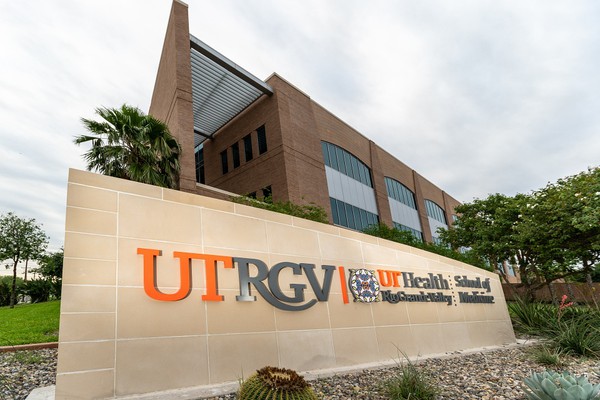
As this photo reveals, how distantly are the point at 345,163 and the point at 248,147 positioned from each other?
25.6ft

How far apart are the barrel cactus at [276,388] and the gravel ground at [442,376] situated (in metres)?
1.50

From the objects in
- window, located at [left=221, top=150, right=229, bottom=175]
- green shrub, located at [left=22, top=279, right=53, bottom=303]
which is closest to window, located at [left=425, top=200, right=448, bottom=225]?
window, located at [left=221, top=150, right=229, bottom=175]

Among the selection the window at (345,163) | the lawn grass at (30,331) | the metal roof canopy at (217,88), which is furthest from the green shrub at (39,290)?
the window at (345,163)

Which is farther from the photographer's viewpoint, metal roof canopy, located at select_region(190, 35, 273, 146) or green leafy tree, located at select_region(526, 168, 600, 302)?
metal roof canopy, located at select_region(190, 35, 273, 146)

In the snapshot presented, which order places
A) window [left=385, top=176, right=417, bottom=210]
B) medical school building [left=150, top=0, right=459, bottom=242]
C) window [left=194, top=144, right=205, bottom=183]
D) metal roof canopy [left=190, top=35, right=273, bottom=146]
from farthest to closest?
window [left=385, top=176, right=417, bottom=210] → window [left=194, top=144, right=205, bottom=183] → metal roof canopy [left=190, top=35, right=273, bottom=146] → medical school building [left=150, top=0, right=459, bottom=242]

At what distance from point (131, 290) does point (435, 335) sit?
8128 mm

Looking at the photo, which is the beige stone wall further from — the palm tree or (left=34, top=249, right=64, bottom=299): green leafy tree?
(left=34, top=249, right=64, bottom=299): green leafy tree

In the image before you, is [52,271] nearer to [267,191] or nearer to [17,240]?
[17,240]

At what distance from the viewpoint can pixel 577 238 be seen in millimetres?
17766

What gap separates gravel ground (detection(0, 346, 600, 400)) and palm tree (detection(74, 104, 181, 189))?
8.35 m

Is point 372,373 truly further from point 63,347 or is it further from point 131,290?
point 63,347

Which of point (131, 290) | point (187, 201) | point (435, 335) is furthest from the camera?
point (435, 335)

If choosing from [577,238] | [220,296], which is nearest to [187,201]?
[220,296]

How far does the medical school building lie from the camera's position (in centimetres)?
1911
